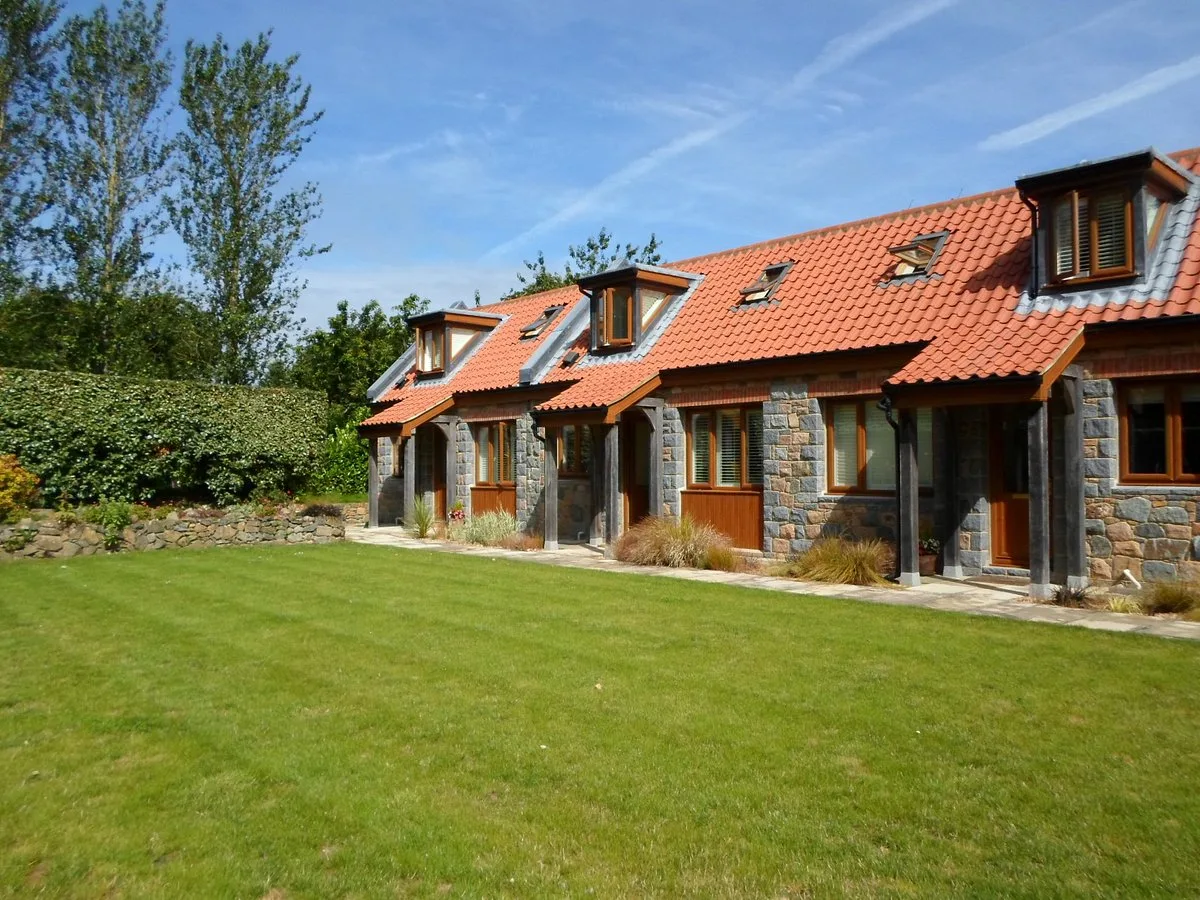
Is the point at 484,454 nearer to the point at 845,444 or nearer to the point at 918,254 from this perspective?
the point at 845,444

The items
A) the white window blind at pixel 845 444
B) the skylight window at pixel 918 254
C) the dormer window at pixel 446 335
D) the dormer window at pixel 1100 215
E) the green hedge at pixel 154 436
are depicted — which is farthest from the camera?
the dormer window at pixel 446 335

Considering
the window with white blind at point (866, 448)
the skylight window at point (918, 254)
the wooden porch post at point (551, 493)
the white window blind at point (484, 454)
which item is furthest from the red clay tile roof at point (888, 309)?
the white window blind at point (484, 454)

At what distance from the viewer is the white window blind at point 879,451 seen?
13.6m

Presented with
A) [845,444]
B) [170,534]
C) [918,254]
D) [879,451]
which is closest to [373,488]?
[170,534]

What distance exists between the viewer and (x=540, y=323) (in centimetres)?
2311

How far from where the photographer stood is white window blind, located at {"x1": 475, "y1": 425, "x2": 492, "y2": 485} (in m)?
21.6

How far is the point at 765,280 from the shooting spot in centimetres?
1764

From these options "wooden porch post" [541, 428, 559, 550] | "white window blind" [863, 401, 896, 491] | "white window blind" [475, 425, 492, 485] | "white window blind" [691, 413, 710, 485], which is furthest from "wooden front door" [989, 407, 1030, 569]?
"white window blind" [475, 425, 492, 485]

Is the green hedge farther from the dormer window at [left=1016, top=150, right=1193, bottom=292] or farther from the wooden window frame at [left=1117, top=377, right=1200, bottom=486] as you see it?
the wooden window frame at [left=1117, top=377, right=1200, bottom=486]

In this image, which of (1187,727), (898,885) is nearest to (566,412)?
(1187,727)

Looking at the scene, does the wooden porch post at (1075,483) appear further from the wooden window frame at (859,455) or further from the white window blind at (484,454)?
the white window blind at (484,454)

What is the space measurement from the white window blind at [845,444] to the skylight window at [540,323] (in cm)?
995

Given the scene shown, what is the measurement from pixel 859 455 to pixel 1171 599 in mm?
4922

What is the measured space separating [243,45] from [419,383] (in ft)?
45.3
